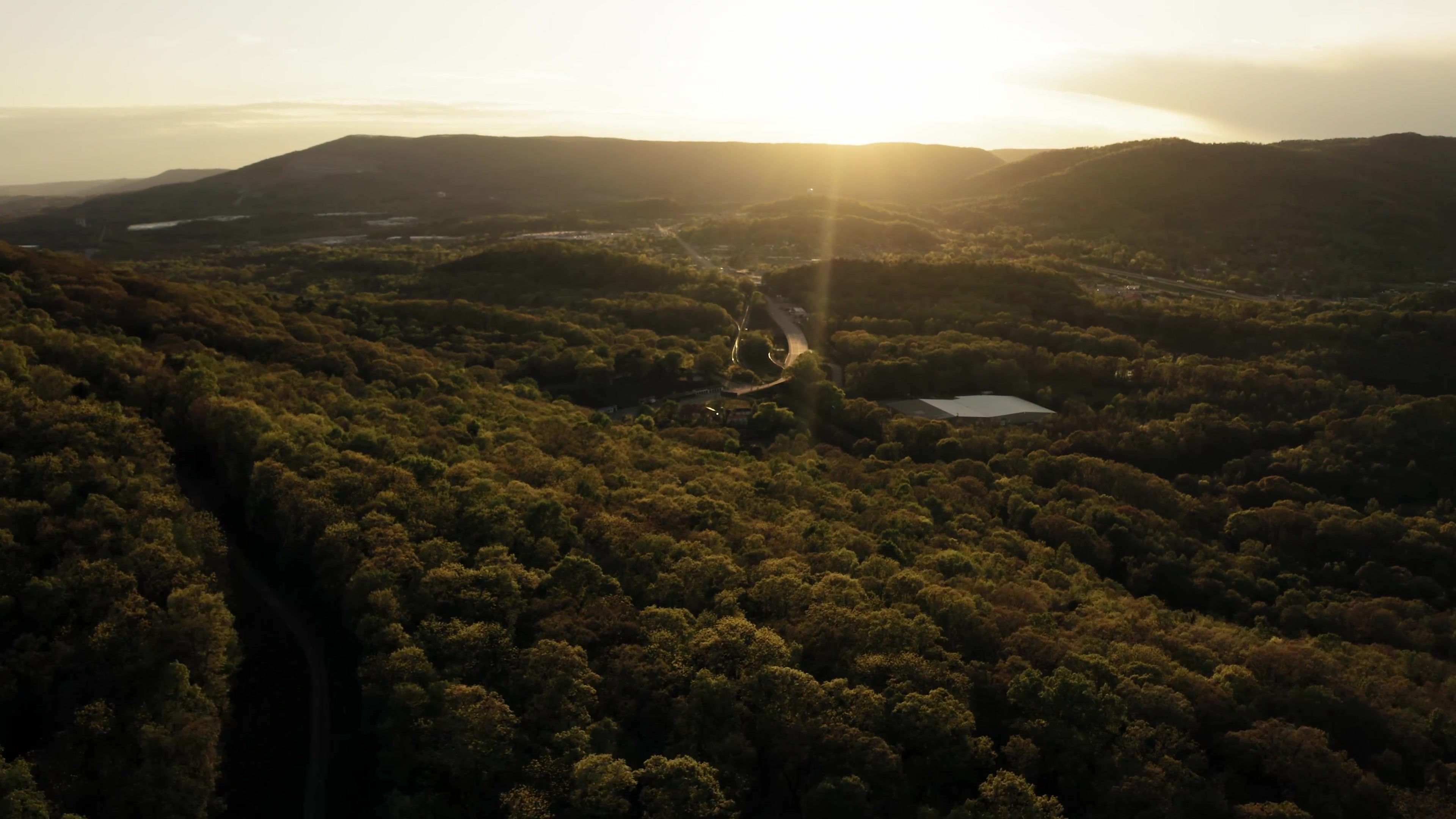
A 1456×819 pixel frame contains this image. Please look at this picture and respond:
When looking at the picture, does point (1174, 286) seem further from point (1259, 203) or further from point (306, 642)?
point (306, 642)

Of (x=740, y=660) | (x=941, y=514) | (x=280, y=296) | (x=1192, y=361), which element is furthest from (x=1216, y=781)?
(x=280, y=296)

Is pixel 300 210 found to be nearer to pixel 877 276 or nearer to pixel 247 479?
pixel 877 276

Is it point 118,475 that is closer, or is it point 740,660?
point 740,660

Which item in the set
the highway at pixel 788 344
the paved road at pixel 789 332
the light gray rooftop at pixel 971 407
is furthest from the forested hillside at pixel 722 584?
the paved road at pixel 789 332

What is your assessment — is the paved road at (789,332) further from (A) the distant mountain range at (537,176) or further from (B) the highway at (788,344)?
(A) the distant mountain range at (537,176)

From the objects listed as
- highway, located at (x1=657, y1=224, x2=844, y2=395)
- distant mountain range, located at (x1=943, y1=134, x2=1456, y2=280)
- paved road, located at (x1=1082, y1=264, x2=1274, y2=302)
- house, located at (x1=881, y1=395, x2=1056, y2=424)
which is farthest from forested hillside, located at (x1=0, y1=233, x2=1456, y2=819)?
distant mountain range, located at (x1=943, y1=134, x2=1456, y2=280)

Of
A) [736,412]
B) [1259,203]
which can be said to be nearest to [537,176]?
[1259,203]
